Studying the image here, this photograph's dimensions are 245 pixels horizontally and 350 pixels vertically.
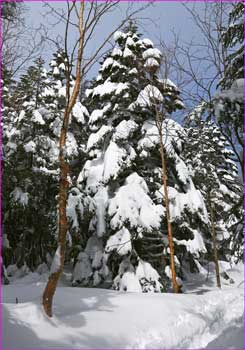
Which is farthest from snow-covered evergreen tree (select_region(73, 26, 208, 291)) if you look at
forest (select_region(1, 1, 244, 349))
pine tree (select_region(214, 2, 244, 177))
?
pine tree (select_region(214, 2, 244, 177))

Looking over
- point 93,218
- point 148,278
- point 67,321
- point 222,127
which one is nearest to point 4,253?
point 93,218

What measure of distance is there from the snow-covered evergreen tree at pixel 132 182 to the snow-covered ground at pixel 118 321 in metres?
2.57

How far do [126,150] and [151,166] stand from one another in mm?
1384

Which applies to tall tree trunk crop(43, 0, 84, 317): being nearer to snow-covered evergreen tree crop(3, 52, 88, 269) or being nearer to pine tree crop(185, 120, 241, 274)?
snow-covered evergreen tree crop(3, 52, 88, 269)

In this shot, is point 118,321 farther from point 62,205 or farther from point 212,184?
point 212,184

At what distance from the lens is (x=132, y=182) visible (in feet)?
46.9

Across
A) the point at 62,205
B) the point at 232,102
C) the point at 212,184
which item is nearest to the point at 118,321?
the point at 62,205

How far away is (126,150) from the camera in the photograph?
15.0 m

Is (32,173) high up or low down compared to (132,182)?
up

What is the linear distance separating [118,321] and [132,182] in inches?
269

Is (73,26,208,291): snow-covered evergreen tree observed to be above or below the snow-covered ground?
above

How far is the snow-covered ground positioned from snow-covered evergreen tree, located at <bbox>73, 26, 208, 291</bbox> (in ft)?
8.44

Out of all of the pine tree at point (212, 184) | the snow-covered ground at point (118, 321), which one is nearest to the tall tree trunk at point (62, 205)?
the snow-covered ground at point (118, 321)

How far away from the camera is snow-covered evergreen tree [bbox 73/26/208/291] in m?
13.5
